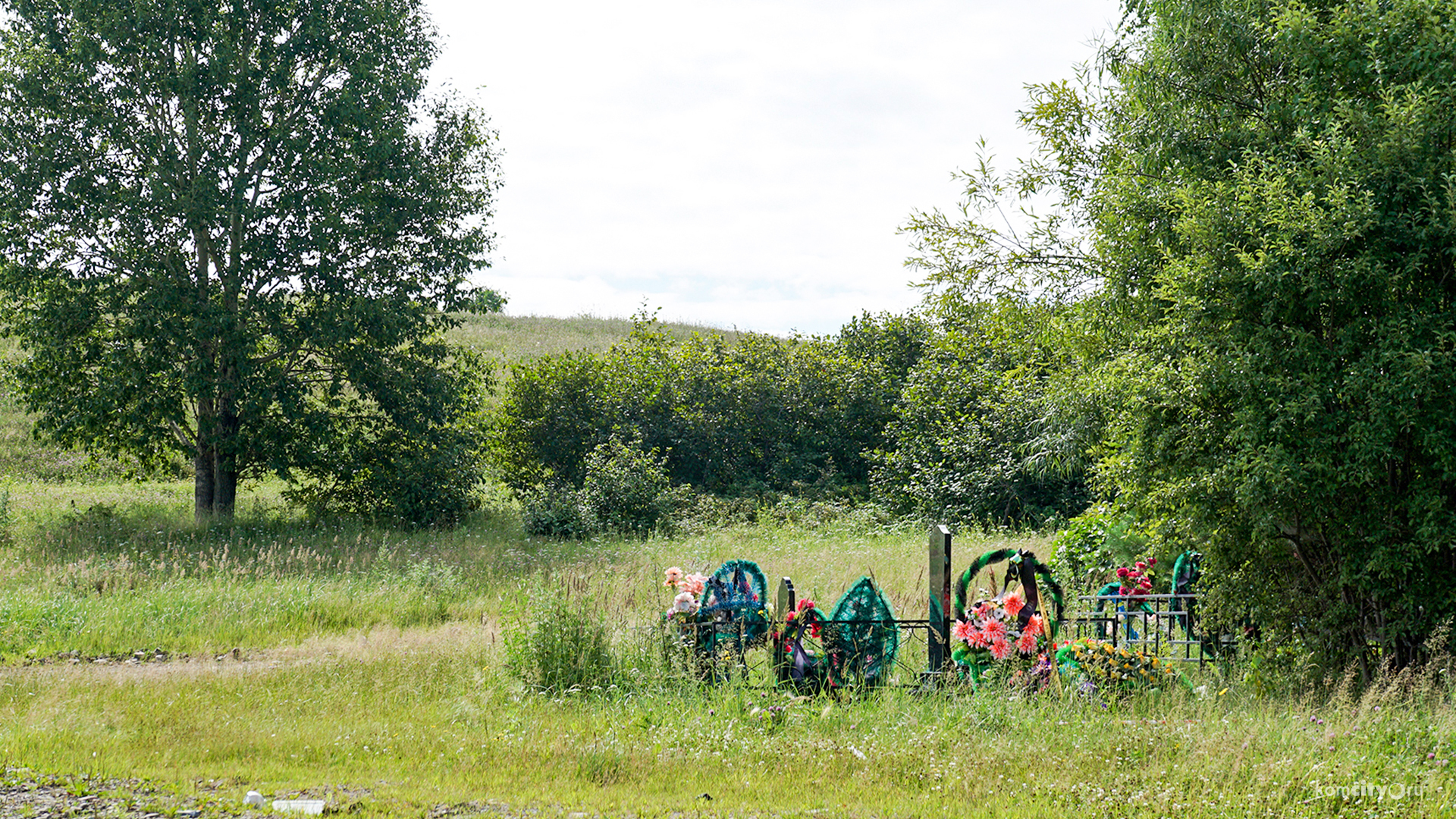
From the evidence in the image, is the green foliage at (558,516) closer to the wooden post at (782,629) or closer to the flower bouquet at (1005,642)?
the wooden post at (782,629)

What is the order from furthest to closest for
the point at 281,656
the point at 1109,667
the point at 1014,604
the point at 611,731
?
1. the point at 281,656
2. the point at 1014,604
3. the point at 1109,667
4. the point at 611,731

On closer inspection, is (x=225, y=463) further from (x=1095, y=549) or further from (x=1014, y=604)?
(x=1014, y=604)

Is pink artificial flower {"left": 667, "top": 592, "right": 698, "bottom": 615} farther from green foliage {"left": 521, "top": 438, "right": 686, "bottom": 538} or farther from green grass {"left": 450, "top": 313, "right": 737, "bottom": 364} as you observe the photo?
green grass {"left": 450, "top": 313, "right": 737, "bottom": 364}

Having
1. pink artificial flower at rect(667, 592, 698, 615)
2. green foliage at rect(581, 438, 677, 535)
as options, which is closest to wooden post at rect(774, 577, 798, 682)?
pink artificial flower at rect(667, 592, 698, 615)

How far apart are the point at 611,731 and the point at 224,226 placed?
15.8 m

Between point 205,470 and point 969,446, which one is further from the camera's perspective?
point 969,446

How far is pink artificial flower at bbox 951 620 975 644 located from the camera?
6984mm

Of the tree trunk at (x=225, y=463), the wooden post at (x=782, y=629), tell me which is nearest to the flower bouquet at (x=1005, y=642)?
the wooden post at (x=782, y=629)

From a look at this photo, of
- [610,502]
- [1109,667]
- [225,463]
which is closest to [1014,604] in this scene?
[1109,667]

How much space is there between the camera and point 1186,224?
6.78 metres

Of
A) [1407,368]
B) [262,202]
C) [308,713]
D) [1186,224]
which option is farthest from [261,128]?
[1407,368]

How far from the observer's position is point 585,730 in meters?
6.34

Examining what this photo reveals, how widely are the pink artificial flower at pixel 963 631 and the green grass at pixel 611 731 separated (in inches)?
19.4

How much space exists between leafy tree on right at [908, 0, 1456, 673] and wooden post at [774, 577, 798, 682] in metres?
2.91
